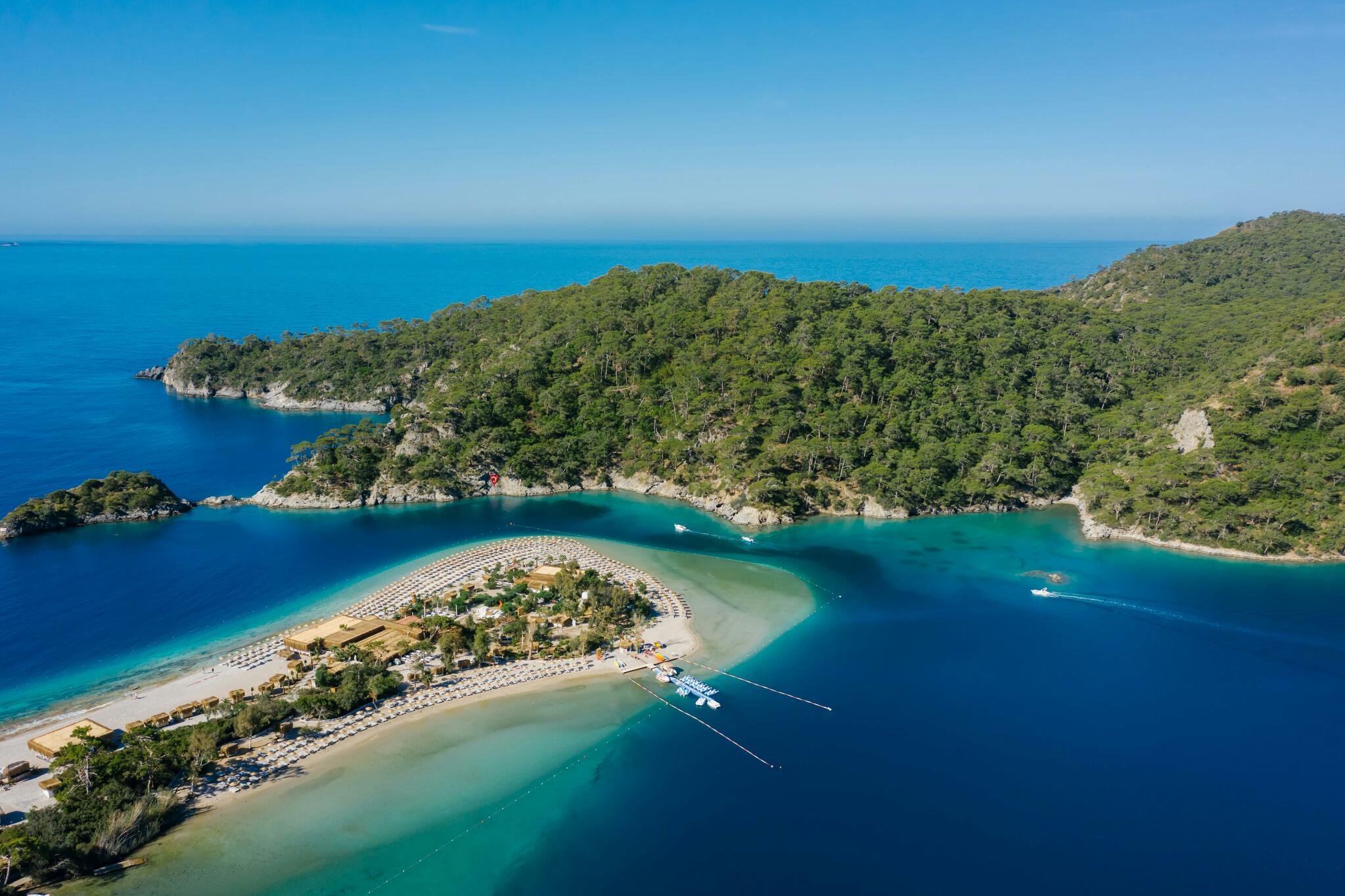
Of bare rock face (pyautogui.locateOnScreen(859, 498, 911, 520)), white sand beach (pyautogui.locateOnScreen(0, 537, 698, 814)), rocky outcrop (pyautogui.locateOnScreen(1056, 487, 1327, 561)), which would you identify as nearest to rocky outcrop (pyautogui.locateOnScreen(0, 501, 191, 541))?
white sand beach (pyautogui.locateOnScreen(0, 537, 698, 814))

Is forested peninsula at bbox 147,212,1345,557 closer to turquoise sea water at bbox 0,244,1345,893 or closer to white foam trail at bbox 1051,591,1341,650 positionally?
turquoise sea water at bbox 0,244,1345,893

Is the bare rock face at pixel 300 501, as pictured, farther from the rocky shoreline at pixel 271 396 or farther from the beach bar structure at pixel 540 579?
the rocky shoreline at pixel 271 396

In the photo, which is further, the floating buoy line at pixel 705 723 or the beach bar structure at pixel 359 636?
the beach bar structure at pixel 359 636

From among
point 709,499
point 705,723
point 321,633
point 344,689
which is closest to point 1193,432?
point 709,499

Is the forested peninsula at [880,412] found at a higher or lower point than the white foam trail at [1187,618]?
higher

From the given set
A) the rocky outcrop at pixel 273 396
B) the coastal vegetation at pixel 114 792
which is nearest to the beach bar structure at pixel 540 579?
the coastal vegetation at pixel 114 792
